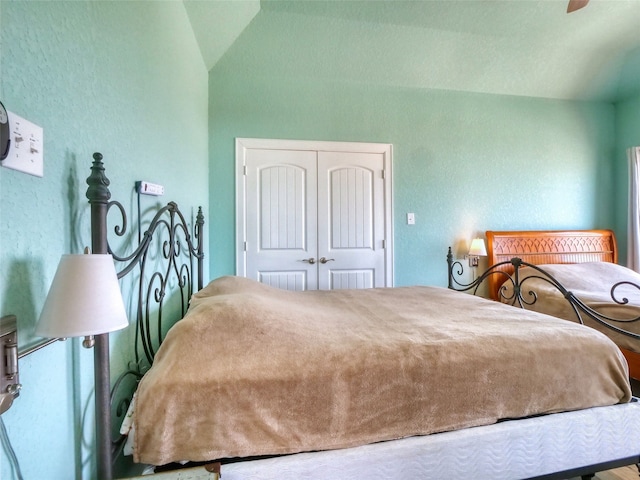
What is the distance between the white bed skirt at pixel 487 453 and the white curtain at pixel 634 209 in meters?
3.12

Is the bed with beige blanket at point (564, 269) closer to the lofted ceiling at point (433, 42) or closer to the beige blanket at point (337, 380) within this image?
the beige blanket at point (337, 380)

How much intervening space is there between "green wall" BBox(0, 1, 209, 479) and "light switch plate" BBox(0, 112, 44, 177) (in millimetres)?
19

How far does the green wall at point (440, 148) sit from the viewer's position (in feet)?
9.01

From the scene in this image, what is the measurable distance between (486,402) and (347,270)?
6.47ft

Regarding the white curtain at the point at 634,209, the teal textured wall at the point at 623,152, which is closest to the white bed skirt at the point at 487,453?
the white curtain at the point at 634,209

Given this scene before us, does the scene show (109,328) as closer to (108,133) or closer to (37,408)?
(37,408)

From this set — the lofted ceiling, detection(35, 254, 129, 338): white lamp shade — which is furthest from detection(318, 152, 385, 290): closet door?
detection(35, 254, 129, 338): white lamp shade

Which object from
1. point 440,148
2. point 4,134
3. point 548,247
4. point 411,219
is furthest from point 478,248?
point 4,134

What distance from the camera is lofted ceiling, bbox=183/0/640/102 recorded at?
7.72 feet

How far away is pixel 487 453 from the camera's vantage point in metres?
0.98

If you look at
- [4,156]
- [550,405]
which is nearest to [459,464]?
[550,405]

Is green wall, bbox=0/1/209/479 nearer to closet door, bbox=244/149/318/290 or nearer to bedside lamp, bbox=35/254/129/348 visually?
bedside lamp, bbox=35/254/129/348

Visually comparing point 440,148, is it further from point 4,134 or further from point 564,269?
point 4,134

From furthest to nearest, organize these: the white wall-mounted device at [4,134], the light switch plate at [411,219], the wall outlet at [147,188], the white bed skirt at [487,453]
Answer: the light switch plate at [411,219], the wall outlet at [147,188], the white bed skirt at [487,453], the white wall-mounted device at [4,134]
